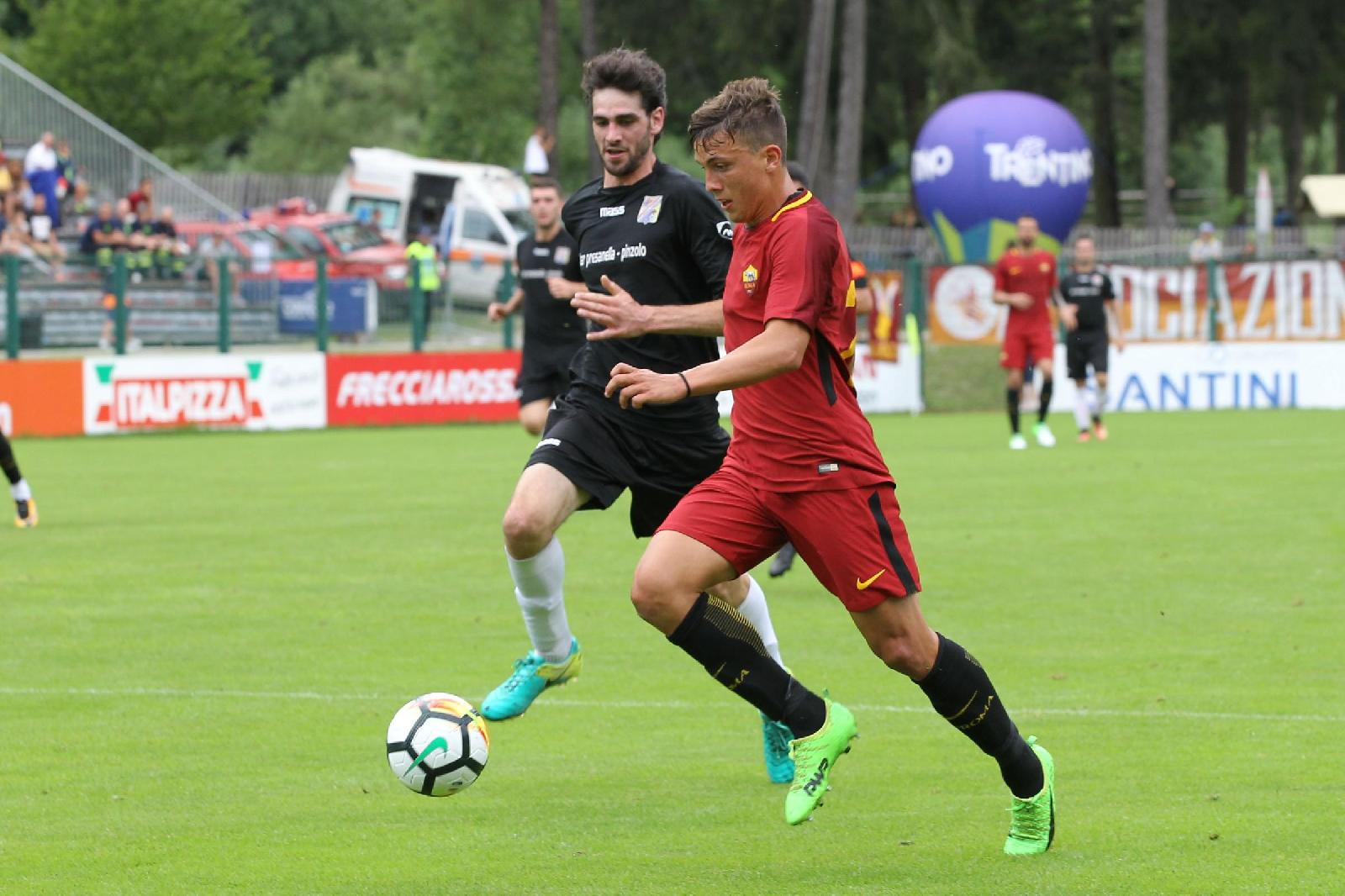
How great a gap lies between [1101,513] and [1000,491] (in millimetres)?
1941

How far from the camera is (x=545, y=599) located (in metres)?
7.37

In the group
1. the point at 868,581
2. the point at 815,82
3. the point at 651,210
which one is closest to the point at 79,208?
the point at 815,82

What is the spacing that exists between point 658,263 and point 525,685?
164 centimetres

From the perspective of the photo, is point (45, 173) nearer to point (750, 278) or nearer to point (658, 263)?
point (658, 263)

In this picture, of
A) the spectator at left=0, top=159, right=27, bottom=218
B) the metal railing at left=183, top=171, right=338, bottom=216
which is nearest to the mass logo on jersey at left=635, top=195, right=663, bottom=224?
the spectator at left=0, top=159, right=27, bottom=218

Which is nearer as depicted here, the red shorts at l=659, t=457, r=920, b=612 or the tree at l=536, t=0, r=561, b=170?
the red shorts at l=659, t=457, r=920, b=612

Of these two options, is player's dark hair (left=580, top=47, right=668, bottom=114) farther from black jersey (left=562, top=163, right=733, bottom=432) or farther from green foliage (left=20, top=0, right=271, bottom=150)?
green foliage (left=20, top=0, right=271, bottom=150)

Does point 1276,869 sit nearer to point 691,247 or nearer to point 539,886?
point 539,886

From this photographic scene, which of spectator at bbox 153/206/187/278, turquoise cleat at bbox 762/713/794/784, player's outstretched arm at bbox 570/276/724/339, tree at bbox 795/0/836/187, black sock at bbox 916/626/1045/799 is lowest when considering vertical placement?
turquoise cleat at bbox 762/713/794/784

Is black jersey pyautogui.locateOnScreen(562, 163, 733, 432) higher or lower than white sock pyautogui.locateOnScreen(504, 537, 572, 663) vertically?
higher

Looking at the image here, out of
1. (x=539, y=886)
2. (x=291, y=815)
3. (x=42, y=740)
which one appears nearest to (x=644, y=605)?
(x=539, y=886)

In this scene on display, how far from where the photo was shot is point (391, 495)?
1753cm

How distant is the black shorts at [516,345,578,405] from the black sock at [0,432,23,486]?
11.7 ft

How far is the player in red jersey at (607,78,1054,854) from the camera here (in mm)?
5531
